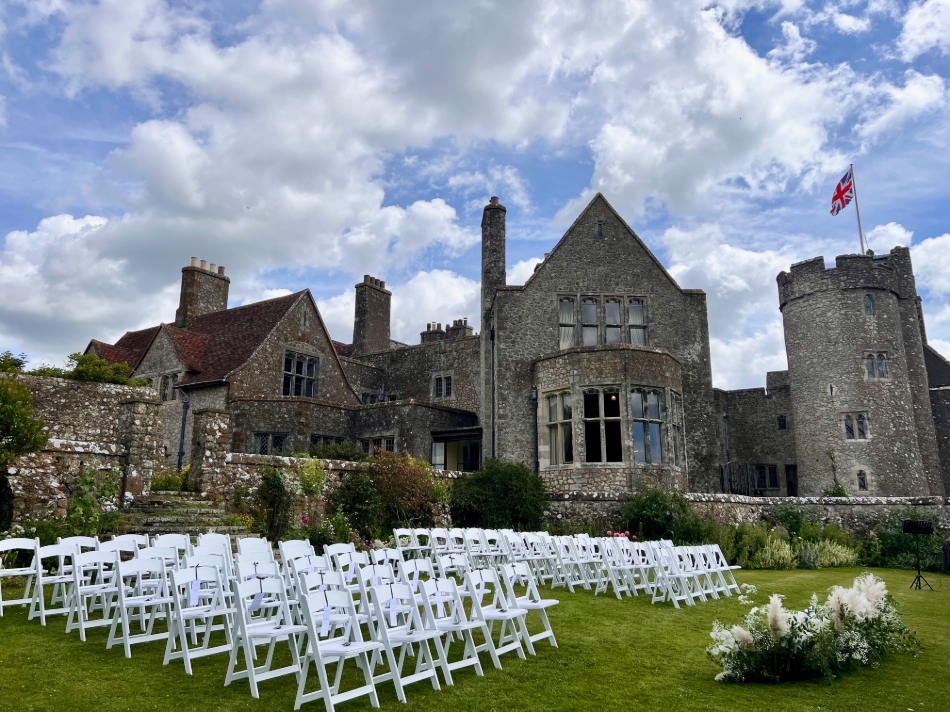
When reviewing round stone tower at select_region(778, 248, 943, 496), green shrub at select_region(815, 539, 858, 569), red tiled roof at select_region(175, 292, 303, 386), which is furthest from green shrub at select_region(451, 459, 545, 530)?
round stone tower at select_region(778, 248, 943, 496)

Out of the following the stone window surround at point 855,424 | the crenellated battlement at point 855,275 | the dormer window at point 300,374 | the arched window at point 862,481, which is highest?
the crenellated battlement at point 855,275

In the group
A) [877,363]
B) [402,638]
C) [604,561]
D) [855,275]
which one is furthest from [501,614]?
[855,275]

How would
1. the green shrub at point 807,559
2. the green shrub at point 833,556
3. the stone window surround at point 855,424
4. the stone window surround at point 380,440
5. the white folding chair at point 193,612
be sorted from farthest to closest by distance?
the stone window surround at point 855,424 < the stone window surround at point 380,440 < the green shrub at point 833,556 < the green shrub at point 807,559 < the white folding chair at point 193,612

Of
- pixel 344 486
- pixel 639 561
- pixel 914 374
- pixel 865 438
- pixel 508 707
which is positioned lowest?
pixel 508 707

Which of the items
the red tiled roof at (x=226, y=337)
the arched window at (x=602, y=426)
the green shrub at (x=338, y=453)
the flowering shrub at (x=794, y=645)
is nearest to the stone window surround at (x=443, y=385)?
the red tiled roof at (x=226, y=337)

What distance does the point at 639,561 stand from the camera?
1134 cm

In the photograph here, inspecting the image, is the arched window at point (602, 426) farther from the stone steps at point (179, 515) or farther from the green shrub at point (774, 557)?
the stone steps at point (179, 515)

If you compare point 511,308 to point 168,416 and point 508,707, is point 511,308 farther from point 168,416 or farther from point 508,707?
point 508,707

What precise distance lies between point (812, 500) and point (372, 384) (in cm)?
1686

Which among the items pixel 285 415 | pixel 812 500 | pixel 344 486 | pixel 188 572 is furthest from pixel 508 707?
pixel 285 415

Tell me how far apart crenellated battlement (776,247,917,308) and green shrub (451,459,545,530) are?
50.4 feet

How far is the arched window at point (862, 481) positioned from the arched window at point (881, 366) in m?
3.47

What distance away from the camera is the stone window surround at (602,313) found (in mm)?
21667

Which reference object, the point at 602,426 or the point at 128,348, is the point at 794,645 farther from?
the point at 128,348
